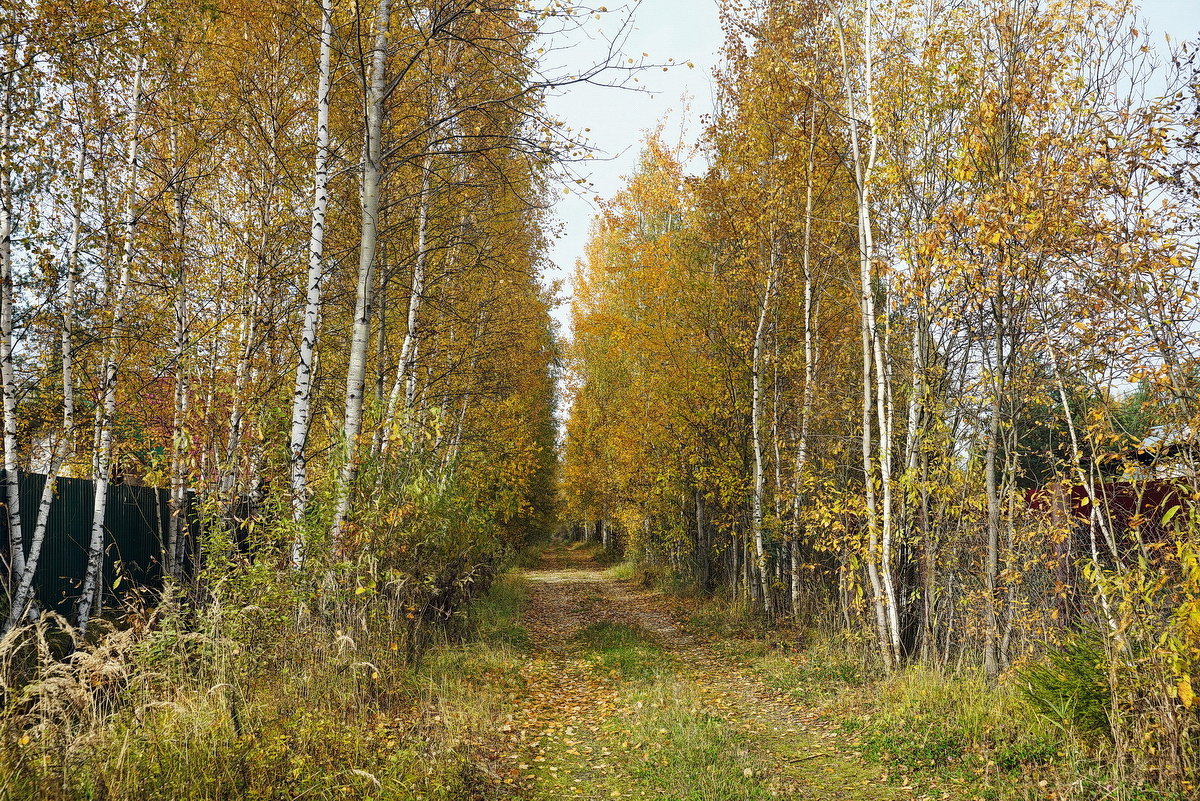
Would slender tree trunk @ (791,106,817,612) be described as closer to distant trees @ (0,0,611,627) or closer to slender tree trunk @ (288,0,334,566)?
distant trees @ (0,0,611,627)

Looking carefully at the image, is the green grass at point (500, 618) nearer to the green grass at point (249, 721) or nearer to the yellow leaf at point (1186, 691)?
the green grass at point (249, 721)

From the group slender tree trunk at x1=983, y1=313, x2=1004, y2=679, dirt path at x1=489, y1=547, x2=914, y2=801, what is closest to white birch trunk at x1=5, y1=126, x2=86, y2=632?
dirt path at x1=489, y1=547, x2=914, y2=801

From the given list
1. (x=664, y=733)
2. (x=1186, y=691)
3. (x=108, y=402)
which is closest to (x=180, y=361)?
(x=108, y=402)

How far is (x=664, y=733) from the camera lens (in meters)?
6.04

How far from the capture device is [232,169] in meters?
10.9

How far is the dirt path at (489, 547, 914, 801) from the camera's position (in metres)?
4.97

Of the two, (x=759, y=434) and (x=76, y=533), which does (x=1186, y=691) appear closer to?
(x=759, y=434)

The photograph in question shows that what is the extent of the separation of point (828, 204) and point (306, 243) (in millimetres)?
8362

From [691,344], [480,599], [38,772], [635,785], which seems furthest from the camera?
[691,344]

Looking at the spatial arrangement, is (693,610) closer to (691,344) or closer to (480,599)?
Result: (480,599)

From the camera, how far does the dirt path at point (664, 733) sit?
4969mm

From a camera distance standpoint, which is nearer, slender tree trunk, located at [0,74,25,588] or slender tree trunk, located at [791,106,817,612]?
slender tree trunk, located at [0,74,25,588]

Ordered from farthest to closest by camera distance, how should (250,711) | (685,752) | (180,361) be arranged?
(180,361)
(685,752)
(250,711)

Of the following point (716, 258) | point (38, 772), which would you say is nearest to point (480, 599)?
point (716, 258)
